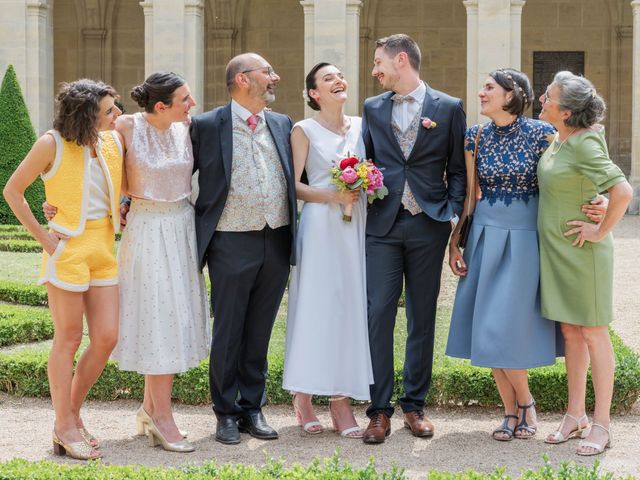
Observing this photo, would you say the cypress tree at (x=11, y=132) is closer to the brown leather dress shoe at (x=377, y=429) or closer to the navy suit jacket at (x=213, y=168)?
the navy suit jacket at (x=213, y=168)

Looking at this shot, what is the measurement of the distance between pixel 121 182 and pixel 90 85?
53cm

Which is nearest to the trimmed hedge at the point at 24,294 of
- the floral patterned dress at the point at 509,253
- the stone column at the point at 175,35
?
the floral patterned dress at the point at 509,253

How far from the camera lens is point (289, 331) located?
569 centimetres

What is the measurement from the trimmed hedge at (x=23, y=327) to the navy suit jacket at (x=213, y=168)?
3.18 metres

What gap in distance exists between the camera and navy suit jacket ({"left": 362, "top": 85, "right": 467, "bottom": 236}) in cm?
554

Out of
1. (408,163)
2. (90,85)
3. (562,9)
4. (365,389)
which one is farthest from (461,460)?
(562,9)

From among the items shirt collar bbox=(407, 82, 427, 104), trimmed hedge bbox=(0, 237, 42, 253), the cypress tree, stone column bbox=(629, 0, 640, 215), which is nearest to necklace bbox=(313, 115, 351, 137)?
shirt collar bbox=(407, 82, 427, 104)

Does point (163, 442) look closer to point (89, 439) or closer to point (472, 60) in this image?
point (89, 439)

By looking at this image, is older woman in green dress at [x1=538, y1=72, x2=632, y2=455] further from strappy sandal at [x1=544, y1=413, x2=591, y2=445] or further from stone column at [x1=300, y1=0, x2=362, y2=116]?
stone column at [x1=300, y1=0, x2=362, y2=116]

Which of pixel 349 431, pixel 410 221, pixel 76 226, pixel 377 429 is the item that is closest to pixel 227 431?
pixel 349 431

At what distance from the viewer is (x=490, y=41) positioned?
19.0 meters

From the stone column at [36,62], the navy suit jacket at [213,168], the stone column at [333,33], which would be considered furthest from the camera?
the stone column at [36,62]

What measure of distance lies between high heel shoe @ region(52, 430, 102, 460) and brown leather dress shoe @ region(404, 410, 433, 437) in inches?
67.2

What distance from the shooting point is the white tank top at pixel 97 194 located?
5098mm
